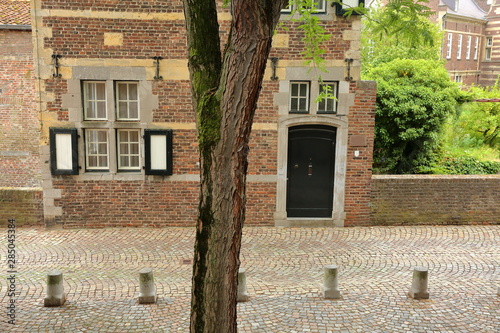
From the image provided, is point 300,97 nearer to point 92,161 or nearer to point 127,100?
point 127,100

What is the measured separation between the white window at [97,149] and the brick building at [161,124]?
23 mm

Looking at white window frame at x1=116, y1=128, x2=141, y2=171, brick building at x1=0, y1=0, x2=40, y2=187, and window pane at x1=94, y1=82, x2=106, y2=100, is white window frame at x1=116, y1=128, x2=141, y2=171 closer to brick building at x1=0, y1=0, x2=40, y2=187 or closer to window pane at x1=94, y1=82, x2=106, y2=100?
window pane at x1=94, y1=82, x2=106, y2=100

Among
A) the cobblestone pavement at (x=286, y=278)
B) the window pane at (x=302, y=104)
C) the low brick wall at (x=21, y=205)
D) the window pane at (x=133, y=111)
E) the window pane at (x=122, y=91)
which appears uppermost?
the window pane at (x=122, y=91)

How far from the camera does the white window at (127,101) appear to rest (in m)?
10.4

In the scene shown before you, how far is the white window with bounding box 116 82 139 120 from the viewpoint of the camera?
10.4 meters

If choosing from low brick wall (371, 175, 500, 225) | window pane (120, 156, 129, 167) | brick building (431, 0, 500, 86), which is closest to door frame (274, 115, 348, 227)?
low brick wall (371, 175, 500, 225)

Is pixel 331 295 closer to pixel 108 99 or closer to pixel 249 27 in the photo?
pixel 249 27

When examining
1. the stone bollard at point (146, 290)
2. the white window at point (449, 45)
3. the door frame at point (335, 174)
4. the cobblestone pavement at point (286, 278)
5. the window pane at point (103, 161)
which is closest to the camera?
the cobblestone pavement at point (286, 278)

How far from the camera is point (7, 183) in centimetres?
1605

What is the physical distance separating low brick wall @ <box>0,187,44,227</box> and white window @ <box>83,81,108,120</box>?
222 centimetres

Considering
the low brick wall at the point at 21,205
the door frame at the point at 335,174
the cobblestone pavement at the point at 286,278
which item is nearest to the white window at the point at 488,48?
the cobblestone pavement at the point at 286,278

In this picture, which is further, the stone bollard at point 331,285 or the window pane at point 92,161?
the window pane at point 92,161

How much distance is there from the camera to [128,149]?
1062cm

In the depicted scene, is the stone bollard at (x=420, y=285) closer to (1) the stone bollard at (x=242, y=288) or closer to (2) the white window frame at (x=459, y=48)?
(1) the stone bollard at (x=242, y=288)
